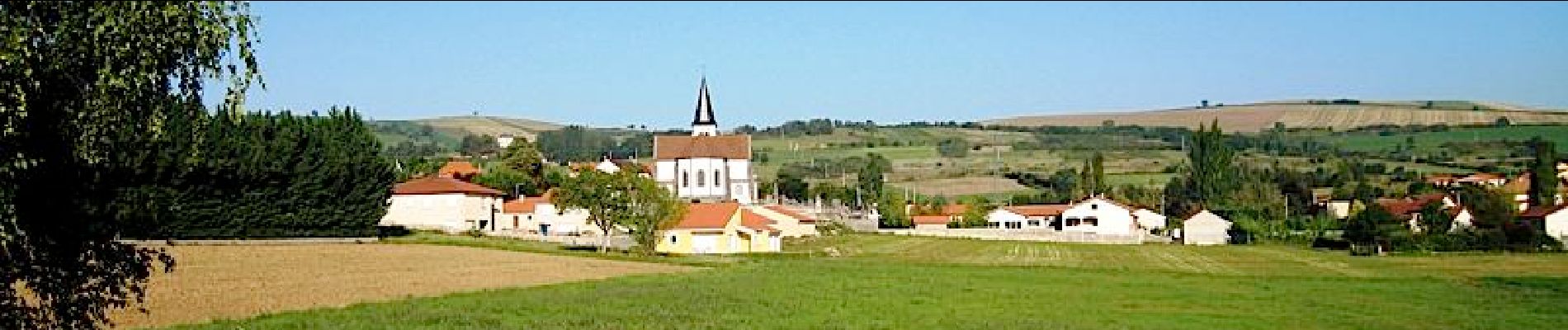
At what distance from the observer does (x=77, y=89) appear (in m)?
12.3

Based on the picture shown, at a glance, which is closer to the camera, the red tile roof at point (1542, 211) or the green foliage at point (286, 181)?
the green foliage at point (286, 181)

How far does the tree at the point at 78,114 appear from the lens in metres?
11.7

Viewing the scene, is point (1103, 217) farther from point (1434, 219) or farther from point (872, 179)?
point (1434, 219)

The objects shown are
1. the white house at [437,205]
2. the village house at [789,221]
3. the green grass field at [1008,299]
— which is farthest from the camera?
the village house at [789,221]

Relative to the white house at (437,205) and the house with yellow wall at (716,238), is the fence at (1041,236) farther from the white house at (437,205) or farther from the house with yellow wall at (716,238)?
the white house at (437,205)

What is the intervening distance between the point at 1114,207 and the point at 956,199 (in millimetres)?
49437

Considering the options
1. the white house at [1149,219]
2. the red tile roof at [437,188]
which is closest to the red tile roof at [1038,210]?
the white house at [1149,219]

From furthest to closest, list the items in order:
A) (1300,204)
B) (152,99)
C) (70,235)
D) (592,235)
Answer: (1300,204) < (592,235) < (70,235) < (152,99)

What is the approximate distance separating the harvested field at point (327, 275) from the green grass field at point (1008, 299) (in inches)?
69.5

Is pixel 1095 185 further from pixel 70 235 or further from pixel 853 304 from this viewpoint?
pixel 70 235

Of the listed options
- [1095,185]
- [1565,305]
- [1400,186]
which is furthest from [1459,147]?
[1565,305]

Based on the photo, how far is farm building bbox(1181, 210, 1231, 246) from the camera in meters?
124

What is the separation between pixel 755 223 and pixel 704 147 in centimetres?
3779

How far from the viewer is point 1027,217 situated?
153 meters
